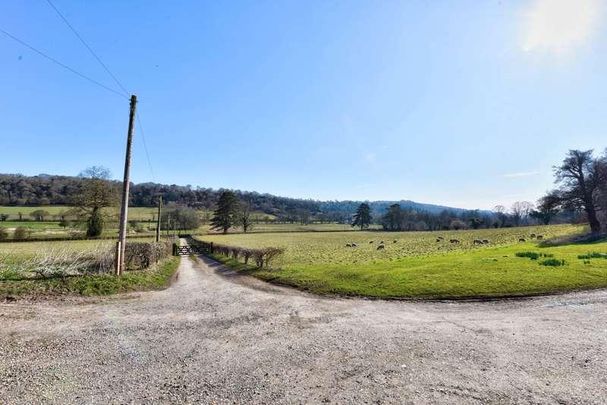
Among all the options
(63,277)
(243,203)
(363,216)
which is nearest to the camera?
(63,277)

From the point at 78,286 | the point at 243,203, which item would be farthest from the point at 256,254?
the point at 243,203

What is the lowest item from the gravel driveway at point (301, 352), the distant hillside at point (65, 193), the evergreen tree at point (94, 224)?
the gravel driveway at point (301, 352)

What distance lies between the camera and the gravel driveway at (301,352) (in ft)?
18.5

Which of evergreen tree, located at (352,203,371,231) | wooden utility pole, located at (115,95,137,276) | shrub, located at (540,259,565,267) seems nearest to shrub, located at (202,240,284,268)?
wooden utility pole, located at (115,95,137,276)

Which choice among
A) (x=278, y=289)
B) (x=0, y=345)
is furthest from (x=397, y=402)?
(x=278, y=289)

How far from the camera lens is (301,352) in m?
7.47

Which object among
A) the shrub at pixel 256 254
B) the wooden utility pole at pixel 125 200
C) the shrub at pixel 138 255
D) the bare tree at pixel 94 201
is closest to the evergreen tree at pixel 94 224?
the bare tree at pixel 94 201

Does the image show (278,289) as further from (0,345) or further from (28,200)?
(28,200)

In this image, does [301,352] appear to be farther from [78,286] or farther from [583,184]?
[583,184]

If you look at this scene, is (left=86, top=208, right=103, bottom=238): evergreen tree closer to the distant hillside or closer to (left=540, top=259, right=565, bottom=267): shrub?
the distant hillside

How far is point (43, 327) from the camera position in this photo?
28.6 feet

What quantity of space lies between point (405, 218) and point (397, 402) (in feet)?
405

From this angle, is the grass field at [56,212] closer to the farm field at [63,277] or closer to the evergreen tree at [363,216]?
the farm field at [63,277]

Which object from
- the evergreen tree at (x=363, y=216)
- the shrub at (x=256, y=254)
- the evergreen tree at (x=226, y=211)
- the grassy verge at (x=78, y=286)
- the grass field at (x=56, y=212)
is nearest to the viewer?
the grassy verge at (x=78, y=286)
